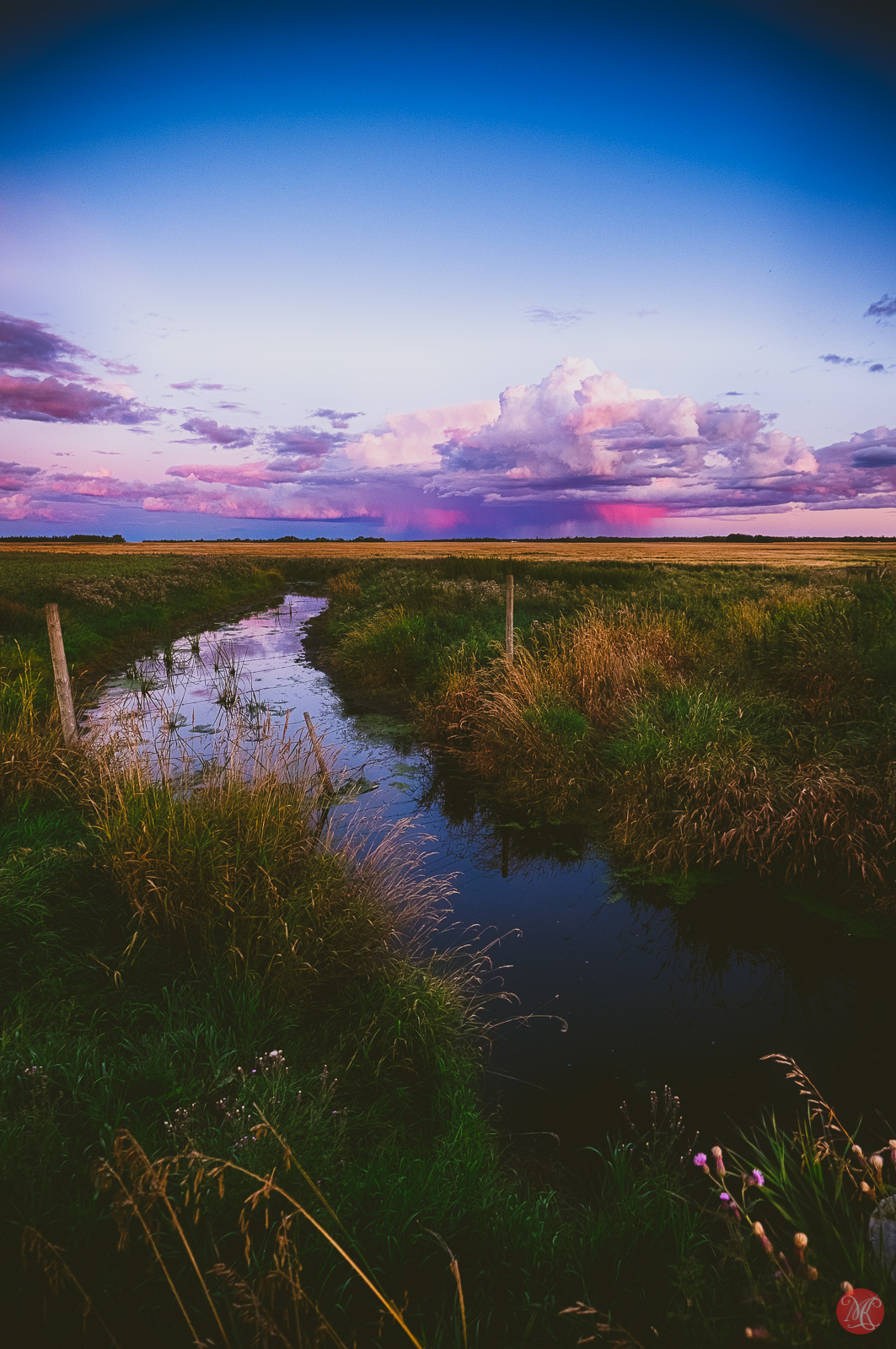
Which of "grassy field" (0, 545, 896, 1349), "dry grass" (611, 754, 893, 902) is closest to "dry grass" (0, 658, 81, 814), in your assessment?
"grassy field" (0, 545, 896, 1349)

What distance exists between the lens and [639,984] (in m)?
5.55

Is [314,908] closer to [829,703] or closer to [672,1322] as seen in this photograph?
[672,1322]

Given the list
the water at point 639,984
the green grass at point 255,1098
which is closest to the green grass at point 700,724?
the water at point 639,984

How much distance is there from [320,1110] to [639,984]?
3.29m

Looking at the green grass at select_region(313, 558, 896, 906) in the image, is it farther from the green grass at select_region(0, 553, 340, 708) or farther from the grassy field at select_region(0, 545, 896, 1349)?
the green grass at select_region(0, 553, 340, 708)

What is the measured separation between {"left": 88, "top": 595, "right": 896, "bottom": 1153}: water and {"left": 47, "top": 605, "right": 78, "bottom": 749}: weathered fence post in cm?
164

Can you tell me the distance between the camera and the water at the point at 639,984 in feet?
14.2

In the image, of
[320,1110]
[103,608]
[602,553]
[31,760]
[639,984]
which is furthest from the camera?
[602,553]

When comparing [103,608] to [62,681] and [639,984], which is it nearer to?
[62,681]

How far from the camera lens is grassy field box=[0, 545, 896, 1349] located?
2.22 meters

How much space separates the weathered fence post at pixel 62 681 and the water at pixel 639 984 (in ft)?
5.39

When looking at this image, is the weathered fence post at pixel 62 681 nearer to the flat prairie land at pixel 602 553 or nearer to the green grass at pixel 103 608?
the green grass at pixel 103 608

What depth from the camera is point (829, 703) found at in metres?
9.05

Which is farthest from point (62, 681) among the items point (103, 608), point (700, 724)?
point (103, 608)
